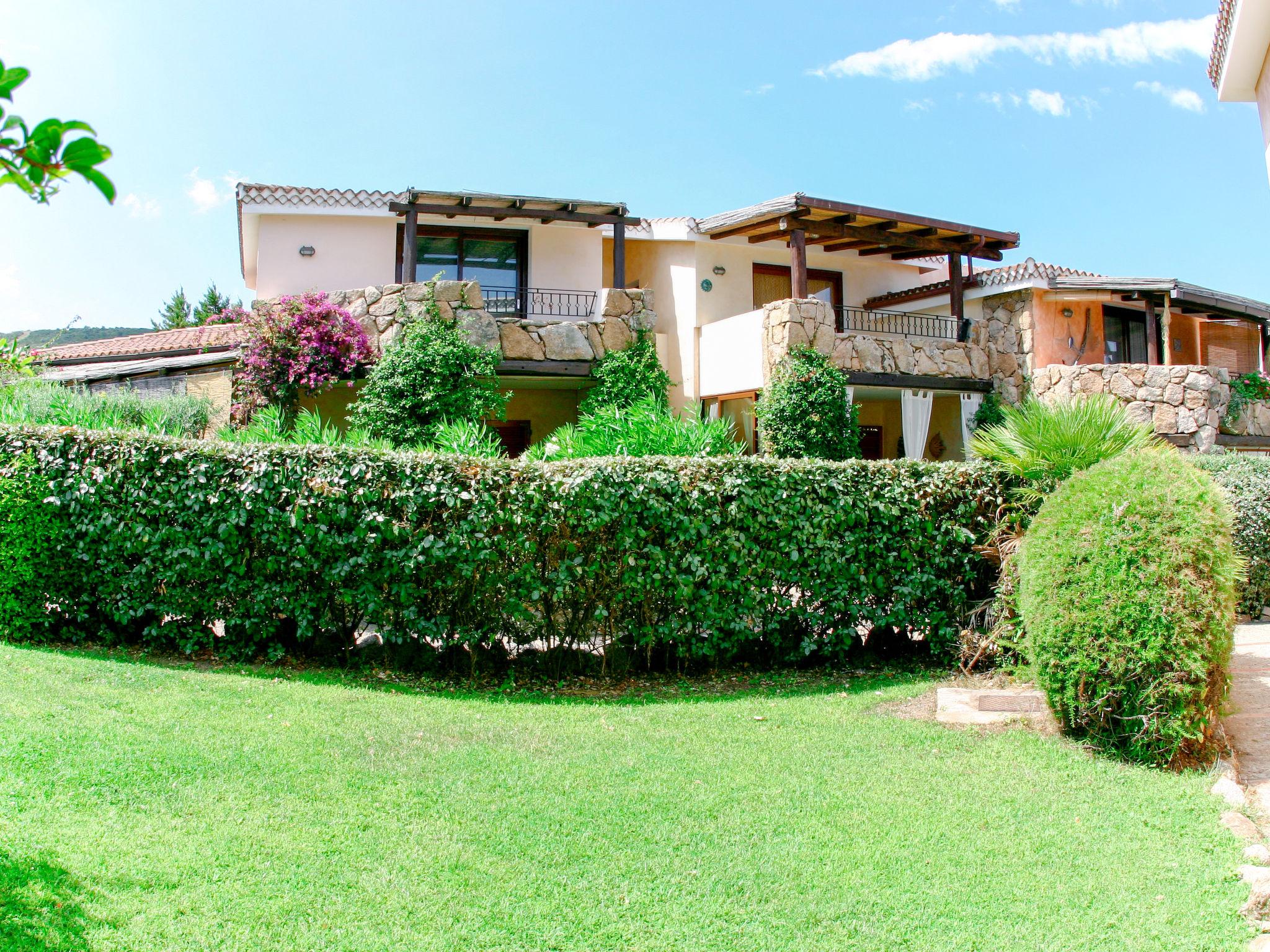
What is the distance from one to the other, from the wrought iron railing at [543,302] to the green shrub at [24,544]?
1157 cm

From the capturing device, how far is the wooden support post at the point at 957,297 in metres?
19.2

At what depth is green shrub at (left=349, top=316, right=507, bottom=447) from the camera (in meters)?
14.7

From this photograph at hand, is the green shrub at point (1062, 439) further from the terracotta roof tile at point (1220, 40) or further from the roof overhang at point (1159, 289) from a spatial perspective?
the roof overhang at point (1159, 289)

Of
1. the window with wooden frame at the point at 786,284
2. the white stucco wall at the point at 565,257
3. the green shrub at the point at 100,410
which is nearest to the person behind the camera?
the green shrub at the point at 100,410

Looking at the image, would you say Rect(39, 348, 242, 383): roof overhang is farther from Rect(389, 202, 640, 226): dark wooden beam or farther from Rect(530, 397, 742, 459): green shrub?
Rect(530, 397, 742, 459): green shrub

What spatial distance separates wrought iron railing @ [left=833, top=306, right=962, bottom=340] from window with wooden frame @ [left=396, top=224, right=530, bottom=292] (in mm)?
7231

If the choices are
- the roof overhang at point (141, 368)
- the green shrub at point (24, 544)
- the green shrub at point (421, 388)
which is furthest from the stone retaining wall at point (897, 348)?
the green shrub at point (24, 544)

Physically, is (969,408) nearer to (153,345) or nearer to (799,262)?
(799,262)

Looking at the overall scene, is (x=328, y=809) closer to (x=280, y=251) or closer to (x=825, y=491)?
(x=825, y=491)

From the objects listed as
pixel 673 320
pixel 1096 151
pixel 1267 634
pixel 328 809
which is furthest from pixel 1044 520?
pixel 1096 151

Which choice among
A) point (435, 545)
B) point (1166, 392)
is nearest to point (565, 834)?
point (435, 545)

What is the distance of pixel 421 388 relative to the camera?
1471 cm

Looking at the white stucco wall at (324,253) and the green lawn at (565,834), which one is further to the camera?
the white stucco wall at (324,253)

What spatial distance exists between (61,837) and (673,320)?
16.7 meters
